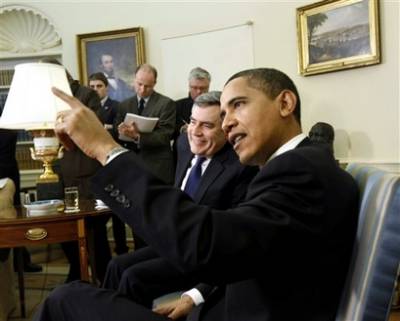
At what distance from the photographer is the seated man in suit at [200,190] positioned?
5.41 ft

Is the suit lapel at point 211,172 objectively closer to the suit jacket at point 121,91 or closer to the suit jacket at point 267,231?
the suit jacket at point 267,231

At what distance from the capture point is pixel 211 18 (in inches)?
174

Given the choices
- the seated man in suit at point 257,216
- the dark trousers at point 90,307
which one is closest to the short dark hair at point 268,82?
the seated man in suit at point 257,216

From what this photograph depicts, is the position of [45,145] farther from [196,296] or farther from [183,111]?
[183,111]

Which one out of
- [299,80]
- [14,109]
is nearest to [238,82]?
[14,109]

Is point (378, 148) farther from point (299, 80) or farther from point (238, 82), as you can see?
point (238, 82)

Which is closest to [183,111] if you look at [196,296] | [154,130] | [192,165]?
[154,130]

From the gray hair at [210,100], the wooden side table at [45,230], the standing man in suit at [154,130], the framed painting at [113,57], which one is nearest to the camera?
the gray hair at [210,100]

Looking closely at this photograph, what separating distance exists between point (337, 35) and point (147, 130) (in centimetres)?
175

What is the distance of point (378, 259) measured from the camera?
873 mm

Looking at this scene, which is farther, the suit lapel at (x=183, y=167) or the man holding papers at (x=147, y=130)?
the man holding papers at (x=147, y=130)

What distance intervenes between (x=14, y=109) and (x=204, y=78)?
1814mm

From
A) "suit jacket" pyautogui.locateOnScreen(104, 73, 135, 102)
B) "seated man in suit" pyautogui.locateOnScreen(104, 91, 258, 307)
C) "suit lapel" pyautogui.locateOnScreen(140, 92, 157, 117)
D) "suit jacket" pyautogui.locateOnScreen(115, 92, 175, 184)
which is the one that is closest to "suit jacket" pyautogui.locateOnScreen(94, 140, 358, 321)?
"seated man in suit" pyautogui.locateOnScreen(104, 91, 258, 307)

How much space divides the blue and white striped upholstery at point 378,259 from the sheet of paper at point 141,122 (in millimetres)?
2351
